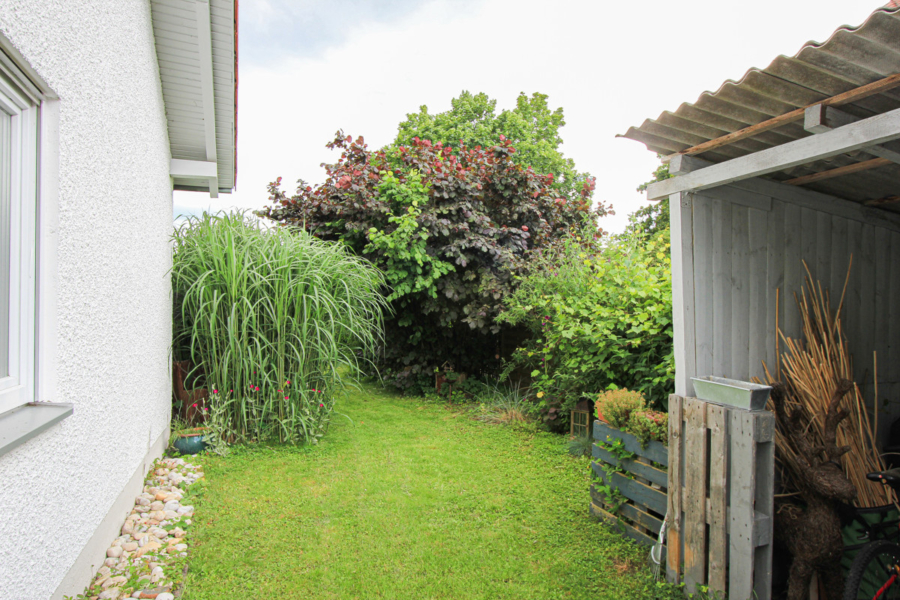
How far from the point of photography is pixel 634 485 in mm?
3031

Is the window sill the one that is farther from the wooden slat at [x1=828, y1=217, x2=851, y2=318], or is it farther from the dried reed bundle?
the wooden slat at [x1=828, y1=217, x2=851, y2=318]

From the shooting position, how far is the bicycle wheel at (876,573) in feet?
6.56

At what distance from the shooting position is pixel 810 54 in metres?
1.76

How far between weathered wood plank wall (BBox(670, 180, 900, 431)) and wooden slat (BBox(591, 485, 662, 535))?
846mm

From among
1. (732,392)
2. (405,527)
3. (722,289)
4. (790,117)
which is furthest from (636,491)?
(790,117)

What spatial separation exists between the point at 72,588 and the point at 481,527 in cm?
213

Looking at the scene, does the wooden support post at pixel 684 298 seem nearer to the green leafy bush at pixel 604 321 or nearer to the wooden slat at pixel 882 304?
the green leafy bush at pixel 604 321

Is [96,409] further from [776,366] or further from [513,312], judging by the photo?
[513,312]

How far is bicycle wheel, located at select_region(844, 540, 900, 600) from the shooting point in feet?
6.56

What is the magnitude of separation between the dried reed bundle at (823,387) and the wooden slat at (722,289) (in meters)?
0.34

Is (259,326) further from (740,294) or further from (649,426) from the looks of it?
(740,294)

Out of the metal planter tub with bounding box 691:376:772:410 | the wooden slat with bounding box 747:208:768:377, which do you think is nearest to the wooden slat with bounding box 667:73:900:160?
the wooden slat with bounding box 747:208:768:377

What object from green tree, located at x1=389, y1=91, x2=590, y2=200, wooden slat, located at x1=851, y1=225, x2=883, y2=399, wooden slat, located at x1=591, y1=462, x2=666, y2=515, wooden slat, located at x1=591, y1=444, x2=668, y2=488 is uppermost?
green tree, located at x1=389, y1=91, x2=590, y2=200

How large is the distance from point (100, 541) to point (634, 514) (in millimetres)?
2913
